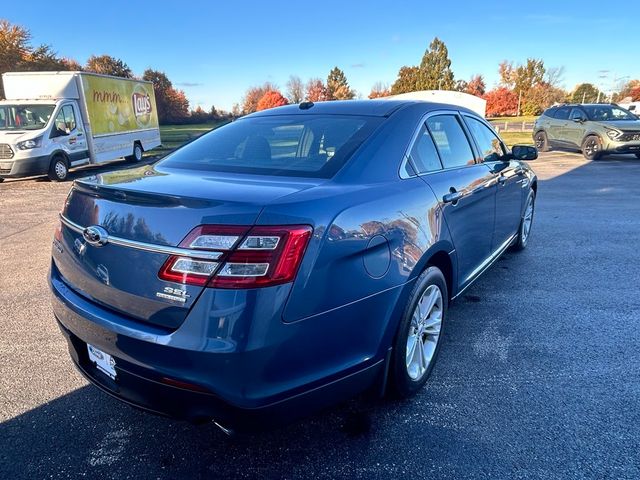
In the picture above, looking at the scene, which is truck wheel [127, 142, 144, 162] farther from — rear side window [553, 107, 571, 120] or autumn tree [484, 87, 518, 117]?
autumn tree [484, 87, 518, 117]

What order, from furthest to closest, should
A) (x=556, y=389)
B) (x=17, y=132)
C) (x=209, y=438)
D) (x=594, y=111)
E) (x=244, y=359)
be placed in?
(x=594, y=111) < (x=17, y=132) < (x=556, y=389) < (x=209, y=438) < (x=244, y=359)

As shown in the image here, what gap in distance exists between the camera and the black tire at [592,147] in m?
14.5

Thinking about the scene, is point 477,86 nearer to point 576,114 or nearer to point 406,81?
point 406,81

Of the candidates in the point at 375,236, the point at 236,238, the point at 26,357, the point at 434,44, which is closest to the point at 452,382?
the point at 375,236

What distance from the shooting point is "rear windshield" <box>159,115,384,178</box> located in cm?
242

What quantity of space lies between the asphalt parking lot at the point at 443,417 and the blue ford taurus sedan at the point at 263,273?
0.32 meters

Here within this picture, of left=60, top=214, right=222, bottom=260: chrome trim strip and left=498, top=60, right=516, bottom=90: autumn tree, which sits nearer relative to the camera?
left=60, top=214, right=222, bottom=260: chrome trim strip

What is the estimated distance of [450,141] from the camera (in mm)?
3309

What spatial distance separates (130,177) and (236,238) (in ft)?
3.30

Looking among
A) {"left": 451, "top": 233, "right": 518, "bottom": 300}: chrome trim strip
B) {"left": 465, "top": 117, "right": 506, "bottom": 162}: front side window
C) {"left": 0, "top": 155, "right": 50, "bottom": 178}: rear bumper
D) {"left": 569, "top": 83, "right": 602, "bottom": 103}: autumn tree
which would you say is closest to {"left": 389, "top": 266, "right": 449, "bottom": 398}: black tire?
{"left": 451, "top": 233, "right": 518, "bottom": 300}: chrome trim strip

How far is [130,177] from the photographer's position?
234cm

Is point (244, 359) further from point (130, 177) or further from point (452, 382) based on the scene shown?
point (452, 382)

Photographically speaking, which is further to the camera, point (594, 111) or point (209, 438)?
point (594, 111)

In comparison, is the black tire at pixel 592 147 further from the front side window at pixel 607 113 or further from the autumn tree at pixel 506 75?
the autumn tree at pixel 506 75
